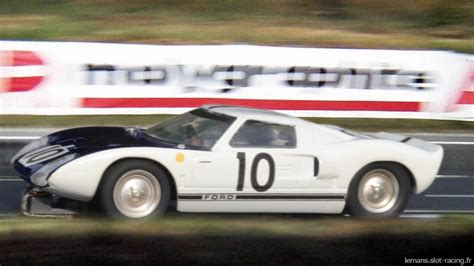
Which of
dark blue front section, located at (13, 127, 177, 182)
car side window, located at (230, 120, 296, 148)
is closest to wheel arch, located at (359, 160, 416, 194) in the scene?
car side window, located at (230, 120, 296, 148)

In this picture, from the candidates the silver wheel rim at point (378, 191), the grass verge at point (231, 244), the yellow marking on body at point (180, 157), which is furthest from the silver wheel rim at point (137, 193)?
the grass verge at point (231, 244)

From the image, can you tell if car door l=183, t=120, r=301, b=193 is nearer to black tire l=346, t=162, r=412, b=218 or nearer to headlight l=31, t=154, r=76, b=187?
black tire l=346, t=162, r=412, b=218

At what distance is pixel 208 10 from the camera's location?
68.4 feet

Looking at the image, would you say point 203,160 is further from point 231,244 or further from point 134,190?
point 231,244

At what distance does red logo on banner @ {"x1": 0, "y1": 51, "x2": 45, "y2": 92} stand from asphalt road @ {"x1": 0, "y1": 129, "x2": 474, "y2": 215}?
0.66 meters

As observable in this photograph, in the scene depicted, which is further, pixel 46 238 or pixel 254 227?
pixel 254 227

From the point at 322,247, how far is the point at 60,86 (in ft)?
29.3

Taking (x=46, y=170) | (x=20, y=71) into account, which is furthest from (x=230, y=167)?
(x=20, y=71)

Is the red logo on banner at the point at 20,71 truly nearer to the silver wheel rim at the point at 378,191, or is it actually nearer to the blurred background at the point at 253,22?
the blurred background at the point at 253,22

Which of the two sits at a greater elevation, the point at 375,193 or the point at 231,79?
the point at 231,79

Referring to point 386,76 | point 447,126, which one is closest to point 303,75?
point 386,76

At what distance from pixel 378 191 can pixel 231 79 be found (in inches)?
211

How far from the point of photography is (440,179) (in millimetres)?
11219

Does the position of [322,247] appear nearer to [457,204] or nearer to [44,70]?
[457,204]
